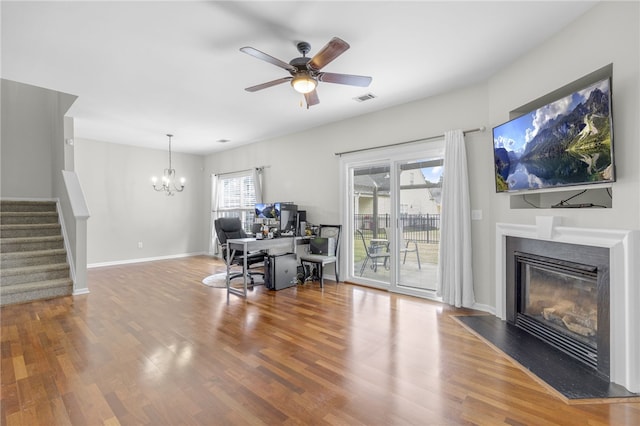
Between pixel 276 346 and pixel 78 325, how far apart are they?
2238mm

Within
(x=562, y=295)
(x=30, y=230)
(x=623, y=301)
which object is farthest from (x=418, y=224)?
(x=30, y=230)

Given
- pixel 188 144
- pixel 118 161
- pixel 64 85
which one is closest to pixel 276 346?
pixel 64 85

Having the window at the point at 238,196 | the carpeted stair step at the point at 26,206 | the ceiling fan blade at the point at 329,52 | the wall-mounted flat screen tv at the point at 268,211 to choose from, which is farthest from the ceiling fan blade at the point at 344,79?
the carpeted stair step at the point at 26,206

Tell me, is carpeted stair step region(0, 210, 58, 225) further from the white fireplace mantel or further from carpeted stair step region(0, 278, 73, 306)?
the white fireplace mantel

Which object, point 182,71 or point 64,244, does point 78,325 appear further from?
point 182,71

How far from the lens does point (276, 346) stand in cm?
259

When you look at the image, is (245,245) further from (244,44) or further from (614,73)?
(614,73)

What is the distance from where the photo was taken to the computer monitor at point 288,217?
4.95m

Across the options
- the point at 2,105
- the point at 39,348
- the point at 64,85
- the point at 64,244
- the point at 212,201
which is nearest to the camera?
the point at 39,348

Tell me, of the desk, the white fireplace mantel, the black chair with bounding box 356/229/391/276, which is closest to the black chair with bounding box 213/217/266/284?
the desk

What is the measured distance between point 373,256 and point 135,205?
575 centimetres

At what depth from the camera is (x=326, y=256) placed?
4801mm

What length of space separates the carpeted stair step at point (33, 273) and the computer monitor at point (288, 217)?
3.32 meters

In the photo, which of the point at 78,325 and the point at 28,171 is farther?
the point at 28,171
